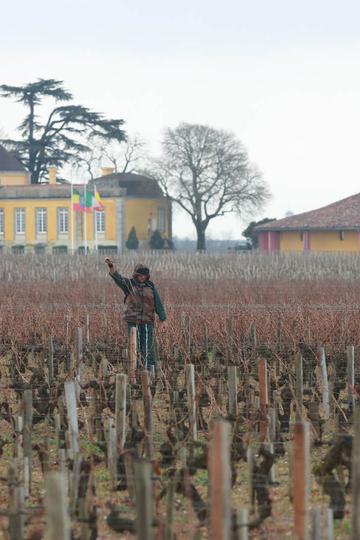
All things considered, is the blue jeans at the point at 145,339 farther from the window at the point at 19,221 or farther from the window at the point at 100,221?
the window at the point at 19,221

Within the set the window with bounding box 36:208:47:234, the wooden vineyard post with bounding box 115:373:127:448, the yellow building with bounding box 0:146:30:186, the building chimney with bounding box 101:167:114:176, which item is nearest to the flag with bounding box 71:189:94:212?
the window with bounding box 36:208:47:234

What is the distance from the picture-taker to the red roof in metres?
67.1

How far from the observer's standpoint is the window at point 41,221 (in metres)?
81.4

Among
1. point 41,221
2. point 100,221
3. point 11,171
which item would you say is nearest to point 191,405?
point 100,221

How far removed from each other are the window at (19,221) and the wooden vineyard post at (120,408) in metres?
70.9

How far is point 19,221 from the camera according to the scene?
3265 inches

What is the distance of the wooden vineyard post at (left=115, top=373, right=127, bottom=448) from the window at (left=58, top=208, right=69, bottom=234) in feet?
226

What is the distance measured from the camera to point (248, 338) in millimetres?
20531

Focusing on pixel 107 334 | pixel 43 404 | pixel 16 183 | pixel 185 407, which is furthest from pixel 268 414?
pixel 16 183

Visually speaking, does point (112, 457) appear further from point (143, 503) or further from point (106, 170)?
point (106, 170)

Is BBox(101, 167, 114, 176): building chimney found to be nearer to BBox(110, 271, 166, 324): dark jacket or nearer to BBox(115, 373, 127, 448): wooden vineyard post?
BBox(110, 271, 166, 324): dark jacket

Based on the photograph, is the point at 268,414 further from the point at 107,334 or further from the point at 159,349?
the point at 107,334

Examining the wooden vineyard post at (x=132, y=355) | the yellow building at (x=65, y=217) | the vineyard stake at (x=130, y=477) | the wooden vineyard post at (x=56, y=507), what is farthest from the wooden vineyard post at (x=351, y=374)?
the yellow building at (x=65, y=217)

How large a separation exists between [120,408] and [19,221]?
71.7 m
